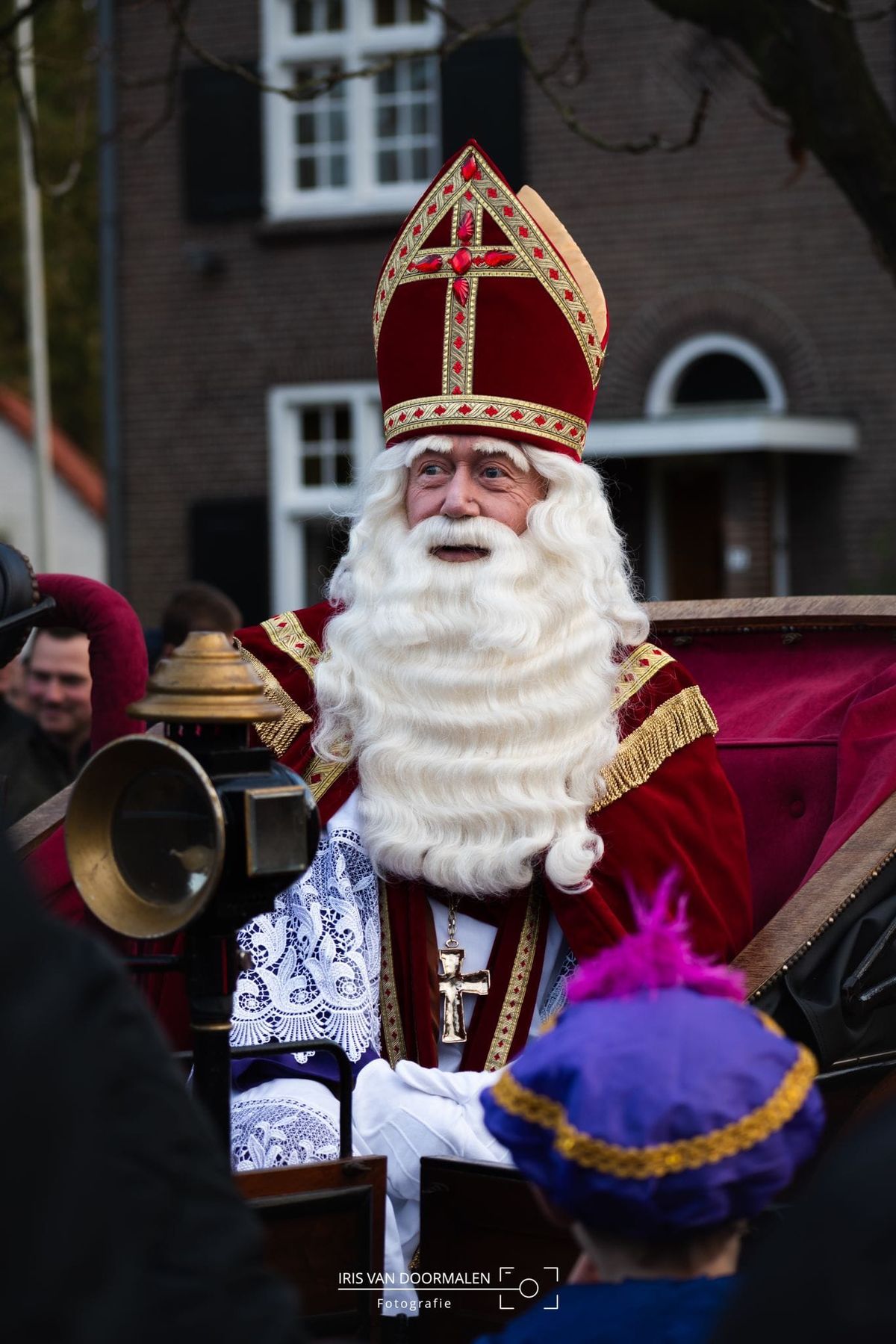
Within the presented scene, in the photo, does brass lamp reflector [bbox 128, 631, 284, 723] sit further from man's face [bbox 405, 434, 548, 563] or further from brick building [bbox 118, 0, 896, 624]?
brick building [bbox 118, 0, 896, 624]

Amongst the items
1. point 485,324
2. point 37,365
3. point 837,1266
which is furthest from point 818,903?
point 37,365

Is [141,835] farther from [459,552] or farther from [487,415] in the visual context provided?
[487,415]

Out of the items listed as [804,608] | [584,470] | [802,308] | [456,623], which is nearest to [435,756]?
[456,623]

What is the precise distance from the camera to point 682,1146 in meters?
1.57

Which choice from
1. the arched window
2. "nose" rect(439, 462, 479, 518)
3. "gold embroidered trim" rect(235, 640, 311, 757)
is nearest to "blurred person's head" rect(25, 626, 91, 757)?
"gold embroidered trim" rect(235, 640, 311, 757)

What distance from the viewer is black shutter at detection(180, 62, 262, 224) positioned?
44.6 feet

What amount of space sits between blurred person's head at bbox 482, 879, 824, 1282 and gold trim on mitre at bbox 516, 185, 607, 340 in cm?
221

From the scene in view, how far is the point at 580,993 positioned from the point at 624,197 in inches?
460

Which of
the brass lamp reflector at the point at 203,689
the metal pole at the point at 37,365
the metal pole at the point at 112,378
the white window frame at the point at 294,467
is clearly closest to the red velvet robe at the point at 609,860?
the brass lamp reflector at the point at 203,689

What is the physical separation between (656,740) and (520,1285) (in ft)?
3.66

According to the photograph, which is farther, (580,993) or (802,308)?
(802,308)

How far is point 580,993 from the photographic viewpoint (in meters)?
1.77

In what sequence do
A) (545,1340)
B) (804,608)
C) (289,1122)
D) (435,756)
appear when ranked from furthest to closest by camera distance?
(804,608), (435,756), (289,1122), (545,1340)

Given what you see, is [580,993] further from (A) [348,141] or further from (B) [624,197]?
(A) [348,141]
